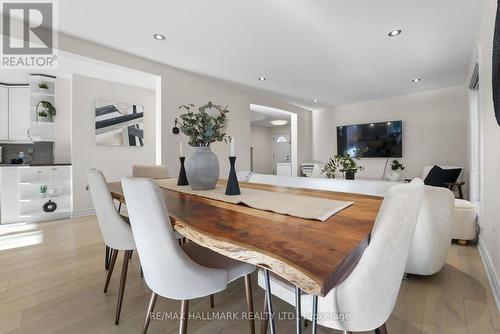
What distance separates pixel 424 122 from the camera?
5.04 m

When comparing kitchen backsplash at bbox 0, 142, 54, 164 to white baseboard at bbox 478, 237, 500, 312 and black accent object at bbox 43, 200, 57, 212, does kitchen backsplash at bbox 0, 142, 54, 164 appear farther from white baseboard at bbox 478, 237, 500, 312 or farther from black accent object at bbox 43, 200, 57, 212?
white baseboard at bbox 478, 237, 500, 312

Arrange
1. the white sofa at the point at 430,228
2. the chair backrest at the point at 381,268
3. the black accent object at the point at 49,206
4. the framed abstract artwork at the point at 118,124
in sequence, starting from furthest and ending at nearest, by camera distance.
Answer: the framed abstract artwork at the point at 118,124 → the black accent object at the point at 49,206 → the white sofa at the point at 430,228 → the chair backrest at the point at 381,268

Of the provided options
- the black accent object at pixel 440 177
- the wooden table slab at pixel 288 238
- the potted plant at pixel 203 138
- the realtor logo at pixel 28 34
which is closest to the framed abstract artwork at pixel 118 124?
the realtor logo at pixel 28 34

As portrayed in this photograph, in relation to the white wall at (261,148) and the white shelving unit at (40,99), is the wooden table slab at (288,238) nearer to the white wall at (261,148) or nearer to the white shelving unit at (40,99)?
the white shelving unit at (40,99)

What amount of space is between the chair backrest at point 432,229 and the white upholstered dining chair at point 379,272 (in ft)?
4.09

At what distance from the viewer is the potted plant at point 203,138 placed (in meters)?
1.54

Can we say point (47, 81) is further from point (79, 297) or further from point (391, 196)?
point (391, 196)

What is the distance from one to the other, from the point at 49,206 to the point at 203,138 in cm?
355

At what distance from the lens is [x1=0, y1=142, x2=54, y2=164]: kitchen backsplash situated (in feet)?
12.8

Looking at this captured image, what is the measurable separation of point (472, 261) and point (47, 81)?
6.08 meters

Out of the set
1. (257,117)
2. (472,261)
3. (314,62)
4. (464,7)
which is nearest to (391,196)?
(472,261)

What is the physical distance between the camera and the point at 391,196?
2.25ft

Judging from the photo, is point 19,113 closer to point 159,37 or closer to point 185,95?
point 185,95

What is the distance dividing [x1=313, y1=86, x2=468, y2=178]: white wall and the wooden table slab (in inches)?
201
